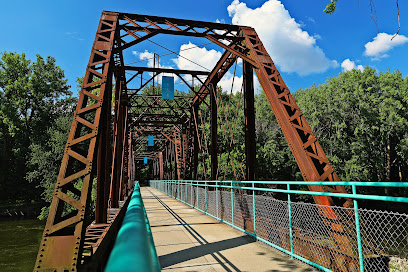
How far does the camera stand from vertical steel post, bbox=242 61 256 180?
8883mm

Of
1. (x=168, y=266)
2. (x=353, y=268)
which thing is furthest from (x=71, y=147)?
(x=353, y=268)

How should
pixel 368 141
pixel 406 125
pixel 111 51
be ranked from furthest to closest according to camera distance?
pixel 368 141, pixel 406 125, pixel 111 51

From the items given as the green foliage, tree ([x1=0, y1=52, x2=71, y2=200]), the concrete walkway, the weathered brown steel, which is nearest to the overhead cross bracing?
the weathered brown steel

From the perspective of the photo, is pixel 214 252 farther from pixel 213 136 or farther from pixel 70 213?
pixel 213 136

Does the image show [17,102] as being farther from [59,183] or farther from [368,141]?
[368,141]

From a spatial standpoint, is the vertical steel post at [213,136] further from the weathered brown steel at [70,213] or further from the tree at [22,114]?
the tree at [22,114]

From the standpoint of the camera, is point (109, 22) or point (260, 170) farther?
point (260, 170)

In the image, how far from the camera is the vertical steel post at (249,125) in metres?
8.88

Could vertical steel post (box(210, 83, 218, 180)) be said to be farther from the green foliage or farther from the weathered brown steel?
the green foliage

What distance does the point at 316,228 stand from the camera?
454 cm

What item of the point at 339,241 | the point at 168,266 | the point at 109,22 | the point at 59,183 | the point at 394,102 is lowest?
the point at 168,266

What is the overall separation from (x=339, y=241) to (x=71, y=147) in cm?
445

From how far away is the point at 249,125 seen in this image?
361 inches

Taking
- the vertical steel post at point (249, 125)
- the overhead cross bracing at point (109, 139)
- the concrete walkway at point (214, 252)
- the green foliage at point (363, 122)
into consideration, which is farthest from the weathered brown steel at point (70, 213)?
the green foliage at point (363, 122)
